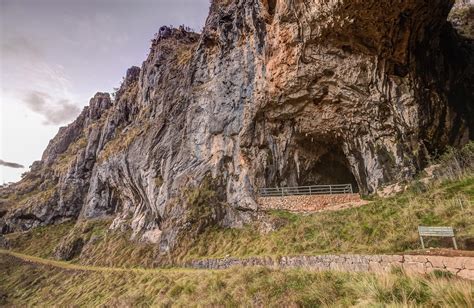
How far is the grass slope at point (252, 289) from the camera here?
205 inches

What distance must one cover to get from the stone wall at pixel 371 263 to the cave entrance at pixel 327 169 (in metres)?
10.8

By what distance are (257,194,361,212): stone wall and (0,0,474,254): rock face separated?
4.91ft

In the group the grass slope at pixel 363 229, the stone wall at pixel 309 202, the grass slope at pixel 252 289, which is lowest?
the grass slope at pixel 252 289

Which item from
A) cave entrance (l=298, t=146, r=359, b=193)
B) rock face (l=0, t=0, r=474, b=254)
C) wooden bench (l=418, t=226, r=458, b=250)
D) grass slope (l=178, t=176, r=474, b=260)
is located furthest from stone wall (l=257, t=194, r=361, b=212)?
wooden bench (l=418, t=226, r=458, b=250)

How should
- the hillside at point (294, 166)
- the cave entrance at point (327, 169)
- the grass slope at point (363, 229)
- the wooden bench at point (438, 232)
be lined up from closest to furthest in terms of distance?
the wooden bench at point (438, 232) → the hillside at point (294, 166) → the grass slope at point (363, 229) → the cave entrance at point (327, 169)

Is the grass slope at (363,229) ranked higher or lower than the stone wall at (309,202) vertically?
Result: lower

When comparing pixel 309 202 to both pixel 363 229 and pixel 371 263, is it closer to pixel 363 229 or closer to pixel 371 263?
pixel 363 229

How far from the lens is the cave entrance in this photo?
78.7 feet

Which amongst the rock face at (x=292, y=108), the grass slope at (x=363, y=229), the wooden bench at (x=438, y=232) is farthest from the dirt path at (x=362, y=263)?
the rock face at (x=292, y=108)

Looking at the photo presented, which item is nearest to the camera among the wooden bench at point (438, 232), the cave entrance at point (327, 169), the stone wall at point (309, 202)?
the wooden bench at point (438, 232)

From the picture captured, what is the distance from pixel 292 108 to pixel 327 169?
701 cm

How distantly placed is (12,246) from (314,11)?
178ft

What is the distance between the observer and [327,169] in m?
25.1

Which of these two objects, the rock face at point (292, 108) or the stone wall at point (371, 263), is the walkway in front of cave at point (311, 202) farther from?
the stone wall at point (371, 263)
